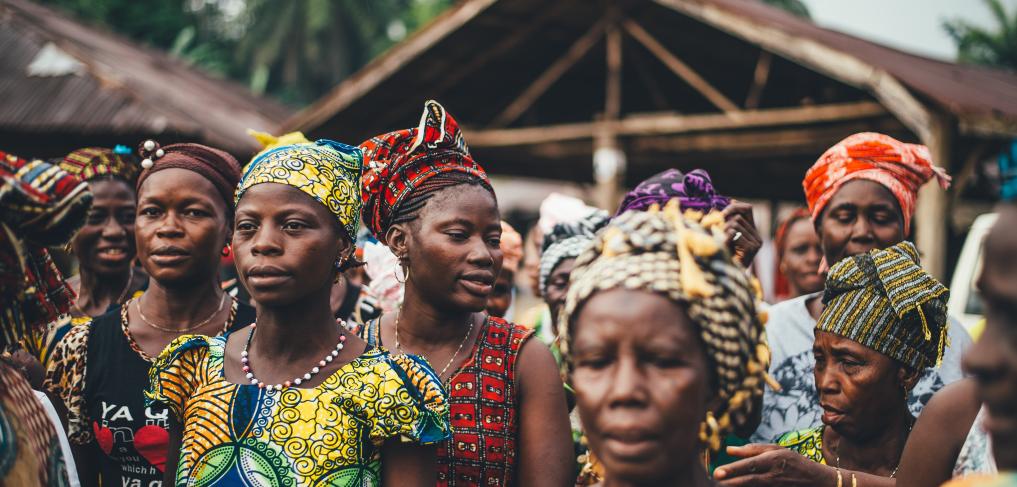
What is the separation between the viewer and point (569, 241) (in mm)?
4367

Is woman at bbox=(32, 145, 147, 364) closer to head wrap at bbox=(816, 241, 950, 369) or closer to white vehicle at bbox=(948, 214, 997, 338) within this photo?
head wrap at bbox=(816, 241, 950, 369)

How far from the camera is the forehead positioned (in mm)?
3707

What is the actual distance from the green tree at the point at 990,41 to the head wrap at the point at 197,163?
29279mm

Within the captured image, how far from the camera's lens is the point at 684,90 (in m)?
13.4

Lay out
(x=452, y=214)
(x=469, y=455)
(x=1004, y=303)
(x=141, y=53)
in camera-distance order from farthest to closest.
A: (x=141, y=53) → (x=452, y=214) → (x=469, y=455) → (x=1004, y=303)

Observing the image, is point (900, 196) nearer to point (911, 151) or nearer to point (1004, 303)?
point (911, 151)

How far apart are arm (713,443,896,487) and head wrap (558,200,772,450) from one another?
52 centimetres

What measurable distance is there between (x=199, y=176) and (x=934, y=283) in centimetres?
A: 277

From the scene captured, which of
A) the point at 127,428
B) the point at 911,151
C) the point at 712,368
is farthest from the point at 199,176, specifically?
the point at 911,151

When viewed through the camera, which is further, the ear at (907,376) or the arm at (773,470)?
the ear at (907,376)

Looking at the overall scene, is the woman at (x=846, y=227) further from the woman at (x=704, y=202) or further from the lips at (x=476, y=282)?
the lips at (x=476, y=282)

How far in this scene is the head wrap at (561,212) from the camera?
457cm

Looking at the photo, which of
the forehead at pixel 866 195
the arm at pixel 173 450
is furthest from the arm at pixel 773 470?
the arm at pixel 173 450

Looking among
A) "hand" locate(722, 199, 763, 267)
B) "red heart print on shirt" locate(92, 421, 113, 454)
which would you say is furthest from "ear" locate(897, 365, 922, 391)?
"red heart print on shirt" locate(92, 421, 113, 454)
